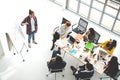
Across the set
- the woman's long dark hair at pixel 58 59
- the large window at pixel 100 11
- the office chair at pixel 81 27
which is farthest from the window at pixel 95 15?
the woman's long dark hair at pixel 58 59

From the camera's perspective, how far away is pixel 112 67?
6.45 metres

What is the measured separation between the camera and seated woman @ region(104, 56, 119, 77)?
631 centimetres

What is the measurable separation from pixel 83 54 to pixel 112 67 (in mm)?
1002

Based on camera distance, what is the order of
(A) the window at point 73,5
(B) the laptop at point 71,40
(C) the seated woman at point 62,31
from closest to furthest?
(B) the laptop at point 71,40 → (C) the seated woman at point 62,31 → (A) the window at point 73,5

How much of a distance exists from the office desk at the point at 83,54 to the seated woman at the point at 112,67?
176 mm

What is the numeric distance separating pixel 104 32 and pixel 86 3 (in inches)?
58.2

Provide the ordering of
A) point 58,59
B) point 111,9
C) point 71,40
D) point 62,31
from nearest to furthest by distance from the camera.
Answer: point 58,59 < point 71,40 < point 62,31 < point 111,9

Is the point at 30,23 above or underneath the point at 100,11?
above

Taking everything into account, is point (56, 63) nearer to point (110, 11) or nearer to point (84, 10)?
point (110, 11)

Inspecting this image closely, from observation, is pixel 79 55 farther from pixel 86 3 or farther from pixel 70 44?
pixel 86 3

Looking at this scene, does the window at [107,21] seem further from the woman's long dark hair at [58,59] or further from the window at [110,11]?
the woman's long dark hair at [58,59]

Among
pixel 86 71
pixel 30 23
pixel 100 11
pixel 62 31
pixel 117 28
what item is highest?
pixel 30 23

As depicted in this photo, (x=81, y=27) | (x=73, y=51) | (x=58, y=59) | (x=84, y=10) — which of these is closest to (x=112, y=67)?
(x=73, y=51)

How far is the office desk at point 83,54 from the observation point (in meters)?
6.54
